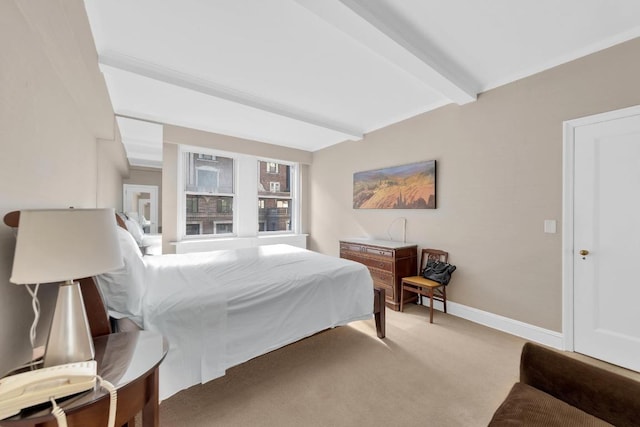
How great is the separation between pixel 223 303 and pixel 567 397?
1.89 metres

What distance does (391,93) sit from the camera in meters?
3.03

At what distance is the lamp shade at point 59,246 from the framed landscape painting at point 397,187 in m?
3.35

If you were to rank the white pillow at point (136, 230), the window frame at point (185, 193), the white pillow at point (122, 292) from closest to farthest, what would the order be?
1. the white pillow at point (122, 292)
2. the white pillow at point (136, 230)
3. the window frame at point (185, 193)

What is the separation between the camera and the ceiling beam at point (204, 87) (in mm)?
2296

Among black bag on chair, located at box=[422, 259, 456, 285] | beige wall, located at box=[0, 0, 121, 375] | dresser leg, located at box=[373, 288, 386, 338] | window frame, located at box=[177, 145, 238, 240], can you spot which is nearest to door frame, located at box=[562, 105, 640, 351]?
black bag on chair, located at box=[422, 259, 456, 285]

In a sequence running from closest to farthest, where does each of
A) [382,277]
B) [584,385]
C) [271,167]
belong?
[584,385] → [382,277] → [271,167]

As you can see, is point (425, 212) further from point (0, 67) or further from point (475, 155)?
point (0, 67)

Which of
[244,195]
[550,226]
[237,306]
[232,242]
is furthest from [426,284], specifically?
[244,195]

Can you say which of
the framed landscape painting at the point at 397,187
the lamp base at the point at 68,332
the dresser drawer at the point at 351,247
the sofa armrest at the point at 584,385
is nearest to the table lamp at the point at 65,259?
the lamp base at the point at 68,332

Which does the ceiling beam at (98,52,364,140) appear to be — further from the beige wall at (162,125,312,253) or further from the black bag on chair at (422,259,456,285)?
the black bag on chair at (422,259,456,285)

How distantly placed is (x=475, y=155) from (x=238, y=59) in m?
2.74

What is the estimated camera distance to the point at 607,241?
219 cm

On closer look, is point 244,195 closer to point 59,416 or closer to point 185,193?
point 185,193

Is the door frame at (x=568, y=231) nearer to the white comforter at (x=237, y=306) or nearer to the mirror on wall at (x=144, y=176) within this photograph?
the white comforter at (x=237, y=306)
